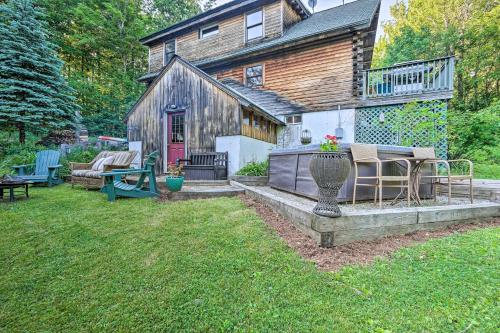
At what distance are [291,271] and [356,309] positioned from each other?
59cm

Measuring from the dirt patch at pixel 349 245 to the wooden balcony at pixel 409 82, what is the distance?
19.3 feet

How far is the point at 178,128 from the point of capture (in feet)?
27.7

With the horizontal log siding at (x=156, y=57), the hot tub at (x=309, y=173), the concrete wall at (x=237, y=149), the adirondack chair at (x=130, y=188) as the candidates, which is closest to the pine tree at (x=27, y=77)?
the horizontal log siding at (x=156, y=57)

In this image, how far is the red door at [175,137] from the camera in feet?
27.5

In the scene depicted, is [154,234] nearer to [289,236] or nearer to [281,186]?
[289,236]

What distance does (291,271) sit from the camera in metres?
2.02

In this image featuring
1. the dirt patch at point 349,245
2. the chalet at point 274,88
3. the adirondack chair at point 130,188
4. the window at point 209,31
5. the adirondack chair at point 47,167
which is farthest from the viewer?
the window at point 209,31

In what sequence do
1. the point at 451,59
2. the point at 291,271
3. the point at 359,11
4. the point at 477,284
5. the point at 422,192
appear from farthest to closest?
the point at 359,11 < the point at 451,59 < the point at 422,192 < the point at 291,271 < the point at 477,284

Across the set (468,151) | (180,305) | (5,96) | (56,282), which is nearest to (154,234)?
(56,282)

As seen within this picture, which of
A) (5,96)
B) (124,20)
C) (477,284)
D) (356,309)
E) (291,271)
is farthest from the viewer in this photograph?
(124,20)

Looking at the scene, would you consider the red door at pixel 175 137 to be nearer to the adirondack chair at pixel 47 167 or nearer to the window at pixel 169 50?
the adirondack chair at pixel 47 167

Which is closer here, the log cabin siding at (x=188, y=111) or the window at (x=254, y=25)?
the log cabin siding at (x=188, y=111)

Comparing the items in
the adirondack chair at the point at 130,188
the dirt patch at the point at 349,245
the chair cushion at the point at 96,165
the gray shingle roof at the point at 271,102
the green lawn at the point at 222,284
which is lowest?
the green lawn at the point at 222,284

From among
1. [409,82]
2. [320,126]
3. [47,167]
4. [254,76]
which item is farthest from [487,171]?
[47,167]
